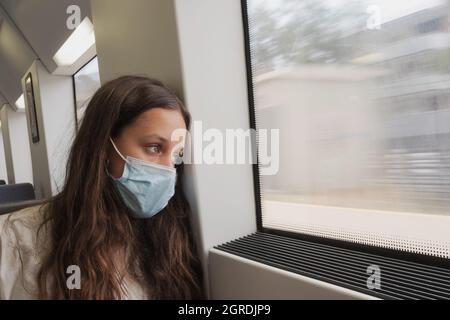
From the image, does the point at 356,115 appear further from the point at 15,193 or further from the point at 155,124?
the point at 15,193

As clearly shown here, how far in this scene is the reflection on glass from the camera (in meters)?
0.83

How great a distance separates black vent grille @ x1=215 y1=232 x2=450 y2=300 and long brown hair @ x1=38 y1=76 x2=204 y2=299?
214 millimetres

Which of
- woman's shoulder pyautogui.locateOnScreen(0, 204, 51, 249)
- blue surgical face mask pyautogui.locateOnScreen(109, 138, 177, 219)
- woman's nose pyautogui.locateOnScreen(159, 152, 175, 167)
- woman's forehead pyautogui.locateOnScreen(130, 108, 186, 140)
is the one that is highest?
woman's forehead pyautogui.locateOnScreen(130, 108, 186, 140)

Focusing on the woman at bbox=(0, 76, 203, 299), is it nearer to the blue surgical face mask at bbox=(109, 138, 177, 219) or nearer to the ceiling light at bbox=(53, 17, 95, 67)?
the blue surgical face mask at bbox=(109, 138, 177, 219)

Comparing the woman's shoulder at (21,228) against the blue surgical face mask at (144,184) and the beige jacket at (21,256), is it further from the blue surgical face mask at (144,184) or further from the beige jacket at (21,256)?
the blue surgical face mask at (144,184)

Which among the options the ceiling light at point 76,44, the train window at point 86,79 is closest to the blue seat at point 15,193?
the train window at point 86,79

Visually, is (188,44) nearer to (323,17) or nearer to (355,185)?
(323,17)

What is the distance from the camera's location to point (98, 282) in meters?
0.91

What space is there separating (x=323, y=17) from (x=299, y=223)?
0.72 m

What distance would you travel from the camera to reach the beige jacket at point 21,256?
0.91 metres

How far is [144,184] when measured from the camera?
953mm

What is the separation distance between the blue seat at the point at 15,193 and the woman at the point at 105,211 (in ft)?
8.58

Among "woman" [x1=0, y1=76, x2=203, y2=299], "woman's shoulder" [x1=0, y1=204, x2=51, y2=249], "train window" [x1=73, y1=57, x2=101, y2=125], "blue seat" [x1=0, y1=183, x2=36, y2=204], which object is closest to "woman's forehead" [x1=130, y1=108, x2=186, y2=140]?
"woman" [x1=0, y1=76, x2=203, y2=299]

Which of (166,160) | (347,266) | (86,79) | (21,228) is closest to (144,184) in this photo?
(166,160)
